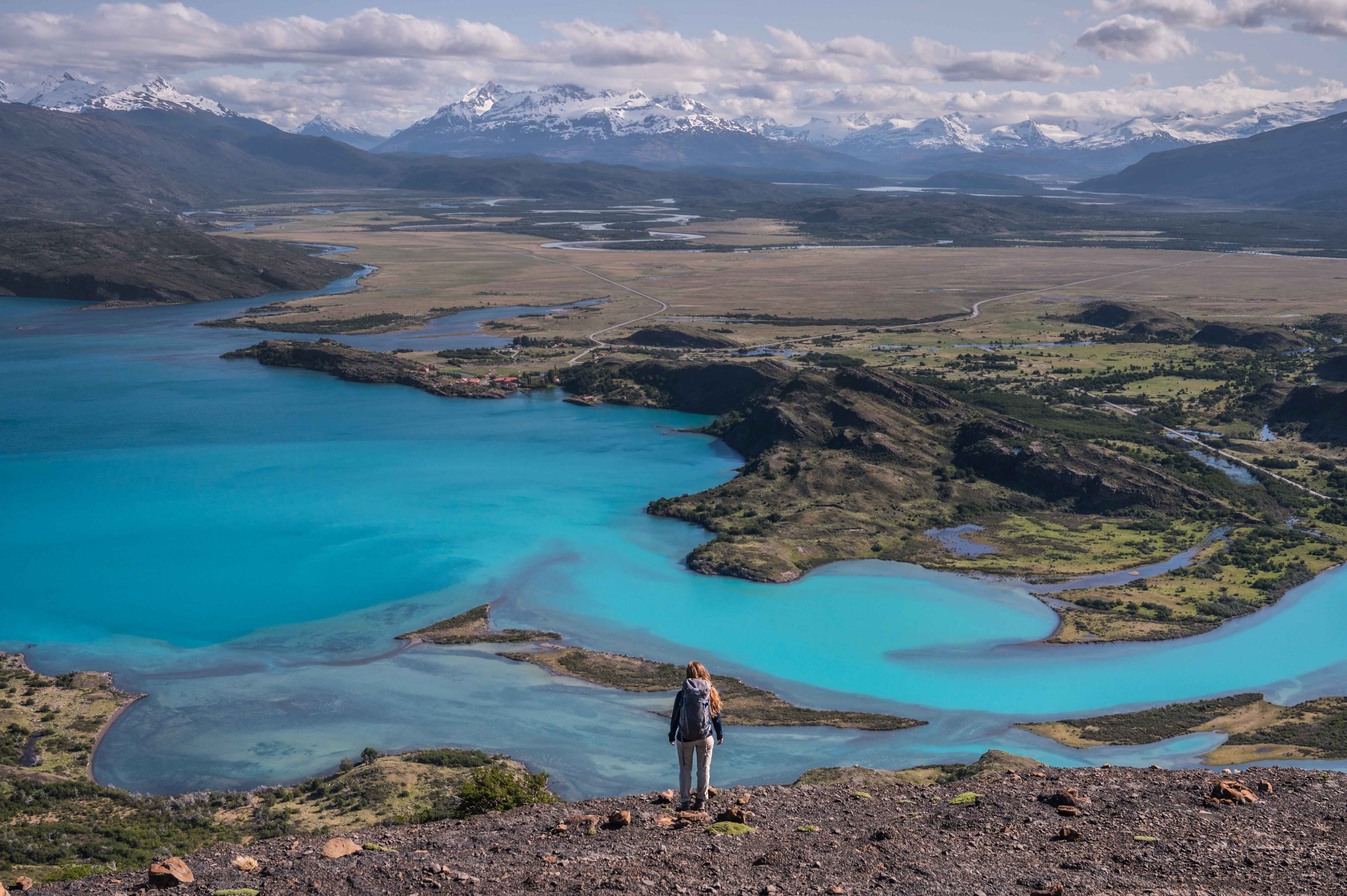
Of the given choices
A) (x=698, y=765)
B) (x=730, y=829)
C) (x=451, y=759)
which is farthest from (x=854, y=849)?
(x=451, y=759)

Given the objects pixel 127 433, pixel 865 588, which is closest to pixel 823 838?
pixel 865 588

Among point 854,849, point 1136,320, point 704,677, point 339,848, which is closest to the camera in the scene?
point 704,677

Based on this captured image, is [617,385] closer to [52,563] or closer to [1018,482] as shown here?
[1018,482]

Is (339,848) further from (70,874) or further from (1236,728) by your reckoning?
(1236,728)

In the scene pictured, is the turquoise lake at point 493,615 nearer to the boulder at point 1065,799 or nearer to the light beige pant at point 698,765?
the boulder at point 1065,799

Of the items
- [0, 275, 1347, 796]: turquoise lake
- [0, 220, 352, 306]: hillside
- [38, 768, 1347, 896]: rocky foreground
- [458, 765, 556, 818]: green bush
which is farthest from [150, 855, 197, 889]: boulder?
[0, 220, 352, 306]: hillside

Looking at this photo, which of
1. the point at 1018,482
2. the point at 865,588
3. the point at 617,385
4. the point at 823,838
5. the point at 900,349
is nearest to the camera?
the point at 823,838

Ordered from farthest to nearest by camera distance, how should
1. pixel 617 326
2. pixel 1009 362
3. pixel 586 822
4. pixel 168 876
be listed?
pixel 617 326 < pixel 1009 362 < pixel 586 822 < pixel 168 876
